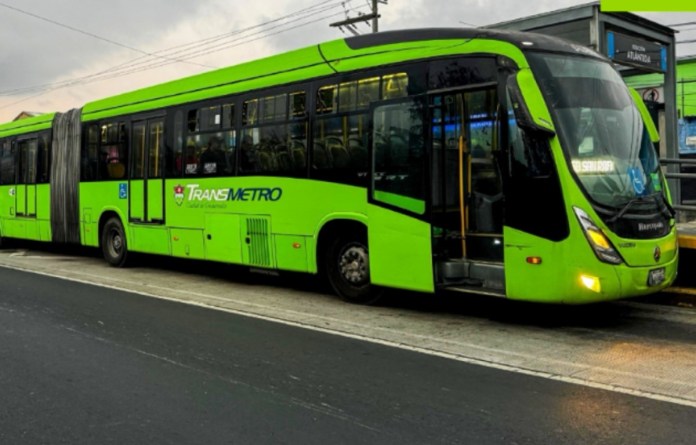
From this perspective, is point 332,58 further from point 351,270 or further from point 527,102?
→ point 527,102

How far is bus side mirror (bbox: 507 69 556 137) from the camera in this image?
6734 millimetres

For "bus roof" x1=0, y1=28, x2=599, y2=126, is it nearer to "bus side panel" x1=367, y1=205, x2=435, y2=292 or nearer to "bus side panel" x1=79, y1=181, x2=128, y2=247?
"bus side panel" x1=79, y1=181, x2=128, y2=247

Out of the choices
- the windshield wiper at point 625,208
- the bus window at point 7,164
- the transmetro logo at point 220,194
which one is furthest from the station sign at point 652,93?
the bus window at point 7,164

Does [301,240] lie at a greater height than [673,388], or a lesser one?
greater

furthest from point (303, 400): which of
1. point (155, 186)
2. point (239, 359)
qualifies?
point (155, 186)

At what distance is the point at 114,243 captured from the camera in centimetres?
1347

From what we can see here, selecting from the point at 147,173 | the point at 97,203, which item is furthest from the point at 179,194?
the point at 97,203

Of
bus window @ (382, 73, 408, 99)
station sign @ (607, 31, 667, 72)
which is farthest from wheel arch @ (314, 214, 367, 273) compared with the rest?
station sign @ (607, 31, 667, 72)

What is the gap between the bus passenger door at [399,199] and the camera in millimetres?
7828

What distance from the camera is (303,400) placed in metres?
4.93

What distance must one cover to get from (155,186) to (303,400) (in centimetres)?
807

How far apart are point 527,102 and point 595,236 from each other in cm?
150

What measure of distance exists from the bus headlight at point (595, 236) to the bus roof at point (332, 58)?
1732 millimetres

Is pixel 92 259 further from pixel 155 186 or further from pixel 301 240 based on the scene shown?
pixel 301 240
